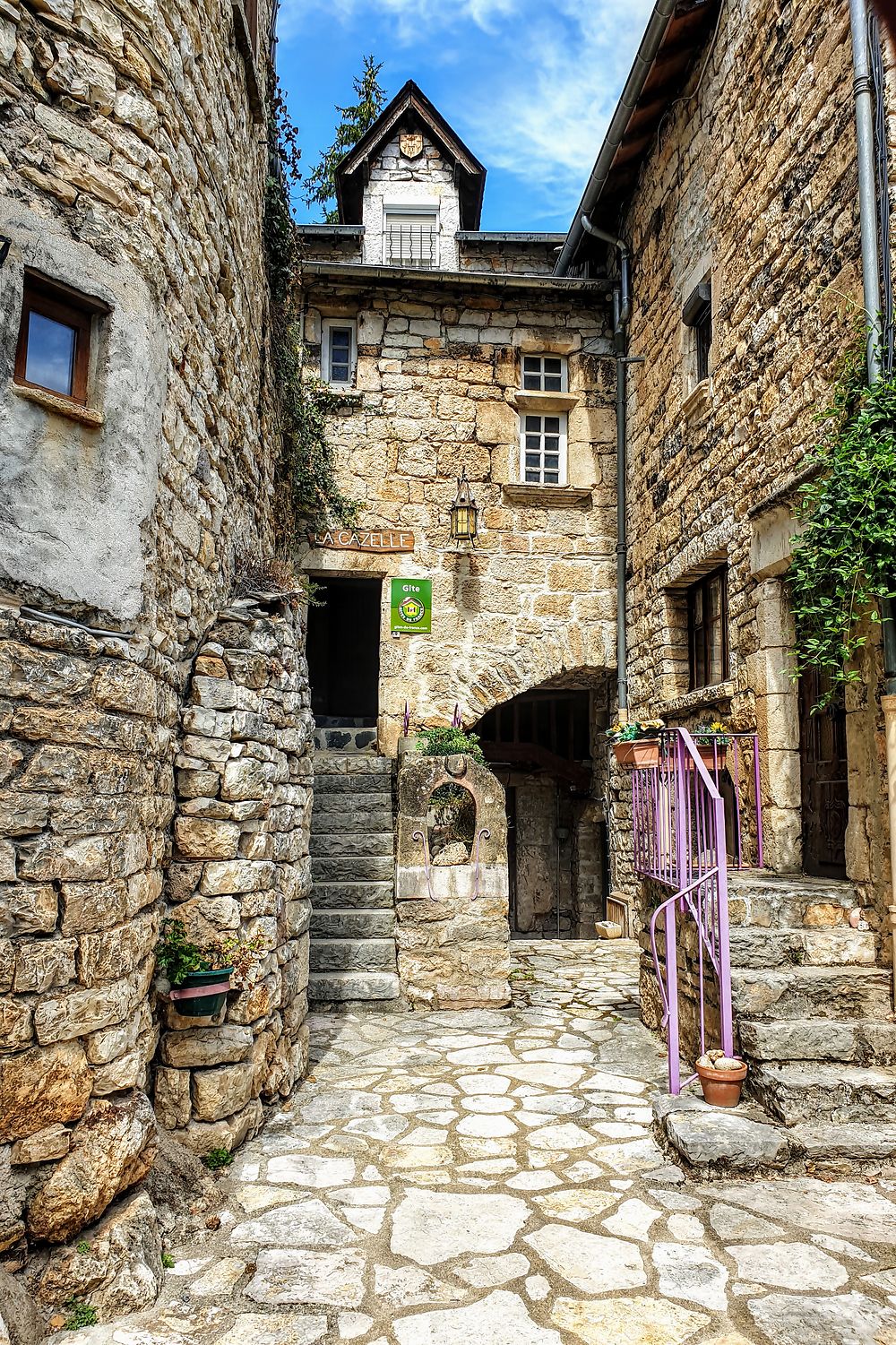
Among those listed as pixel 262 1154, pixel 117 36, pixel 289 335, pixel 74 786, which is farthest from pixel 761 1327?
pixel 289 335

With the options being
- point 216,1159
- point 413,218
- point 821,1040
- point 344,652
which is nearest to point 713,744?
point 821,1040

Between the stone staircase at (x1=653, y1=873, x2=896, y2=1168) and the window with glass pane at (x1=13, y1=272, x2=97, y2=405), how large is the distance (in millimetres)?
3506

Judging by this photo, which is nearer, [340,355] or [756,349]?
[756,349]

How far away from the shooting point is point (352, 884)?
6.50 metres

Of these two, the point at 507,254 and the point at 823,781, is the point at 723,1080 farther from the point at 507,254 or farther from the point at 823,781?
the point at 507,254

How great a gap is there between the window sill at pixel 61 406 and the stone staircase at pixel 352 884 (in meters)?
4.00

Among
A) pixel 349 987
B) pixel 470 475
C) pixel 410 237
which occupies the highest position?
pixel 410 237

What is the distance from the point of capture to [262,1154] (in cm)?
349

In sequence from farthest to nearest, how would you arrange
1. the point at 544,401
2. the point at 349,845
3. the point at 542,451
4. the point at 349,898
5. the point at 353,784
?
the point at 542,451 → the point at 544,401 → the point at 353,784 → the point at 349,845 → the point at 349,898

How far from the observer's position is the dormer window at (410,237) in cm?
1012

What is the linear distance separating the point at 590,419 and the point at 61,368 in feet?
22.9

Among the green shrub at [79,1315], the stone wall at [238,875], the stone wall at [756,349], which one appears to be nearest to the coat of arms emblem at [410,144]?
the stone wall at [756,349]

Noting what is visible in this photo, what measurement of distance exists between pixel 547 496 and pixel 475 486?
2.43ft

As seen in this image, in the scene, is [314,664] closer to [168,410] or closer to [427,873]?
[427,873]
